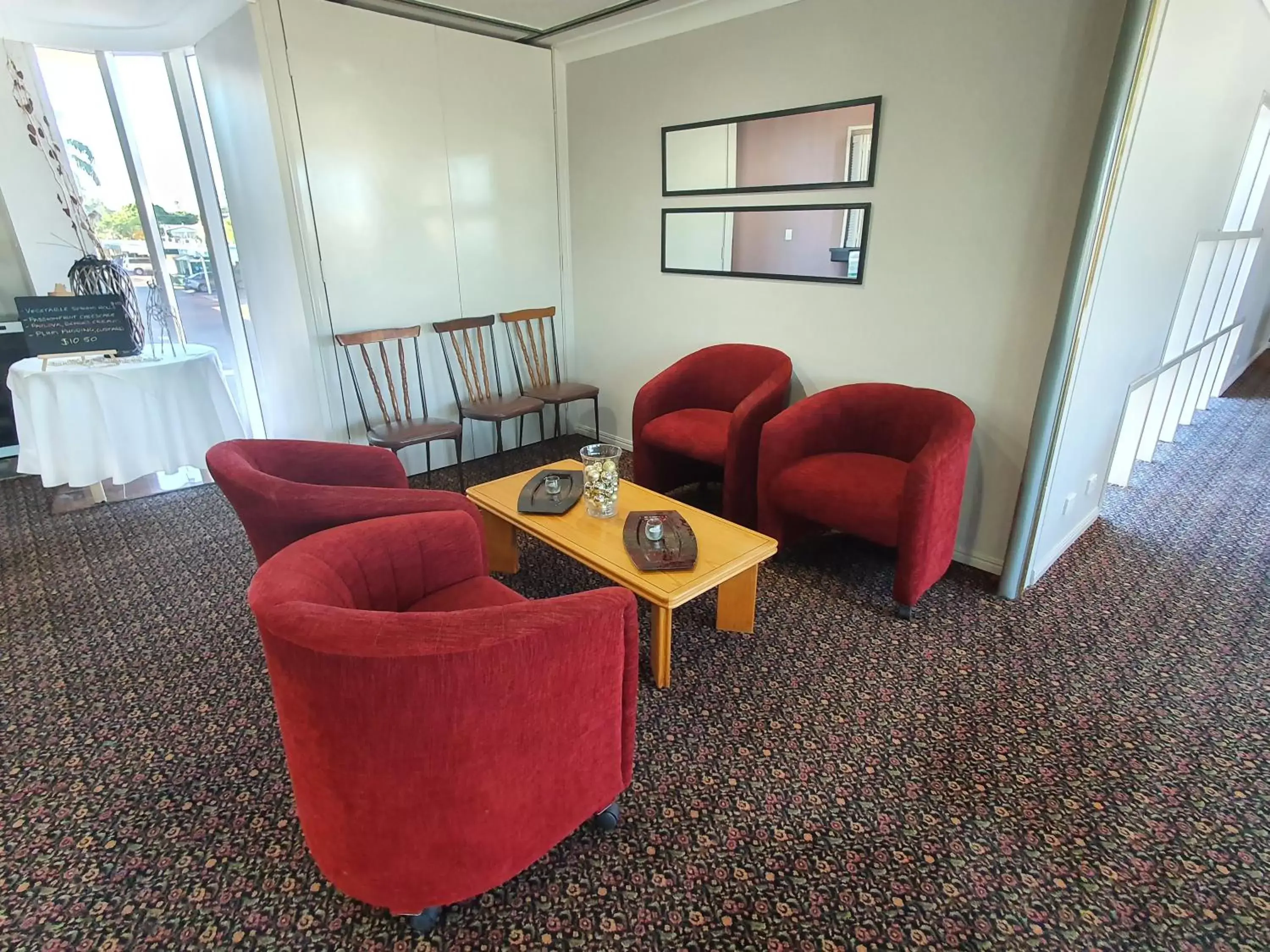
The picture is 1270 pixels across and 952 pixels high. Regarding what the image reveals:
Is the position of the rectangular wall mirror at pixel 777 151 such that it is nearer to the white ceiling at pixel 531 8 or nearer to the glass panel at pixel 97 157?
the white ceiling at pixel 531 8

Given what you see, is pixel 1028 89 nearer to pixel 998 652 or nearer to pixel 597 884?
pixel 998 652

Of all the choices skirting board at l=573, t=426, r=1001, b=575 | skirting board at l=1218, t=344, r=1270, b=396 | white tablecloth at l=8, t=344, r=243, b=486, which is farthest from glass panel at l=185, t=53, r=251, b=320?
skirting board at l=1218, t=344, r=1270, b=396

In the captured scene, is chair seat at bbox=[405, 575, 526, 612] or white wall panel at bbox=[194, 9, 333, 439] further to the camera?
white wall panel at bbox=[194, 9, 333, 439]

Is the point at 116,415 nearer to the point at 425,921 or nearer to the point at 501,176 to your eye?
the point at 501,176

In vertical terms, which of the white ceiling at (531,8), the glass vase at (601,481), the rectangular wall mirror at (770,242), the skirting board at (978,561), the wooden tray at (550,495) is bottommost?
the skirting board at (978,561)

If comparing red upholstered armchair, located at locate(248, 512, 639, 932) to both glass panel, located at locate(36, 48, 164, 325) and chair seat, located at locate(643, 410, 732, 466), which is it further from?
glass panel, located at locate(36, 48, 164, 325)

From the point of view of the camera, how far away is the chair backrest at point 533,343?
4273 mm

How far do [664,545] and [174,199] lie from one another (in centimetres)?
420

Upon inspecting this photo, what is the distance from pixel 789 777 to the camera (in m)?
1.84

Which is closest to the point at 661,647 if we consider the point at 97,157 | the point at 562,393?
the point at 562,393

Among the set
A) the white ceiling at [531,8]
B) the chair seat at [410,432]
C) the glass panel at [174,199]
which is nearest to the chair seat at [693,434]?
the chair seat at [410,432]

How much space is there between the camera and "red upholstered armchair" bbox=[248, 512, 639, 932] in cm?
112

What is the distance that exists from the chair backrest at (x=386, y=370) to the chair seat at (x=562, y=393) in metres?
0.68

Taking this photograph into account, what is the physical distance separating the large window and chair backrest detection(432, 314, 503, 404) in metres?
1.39
